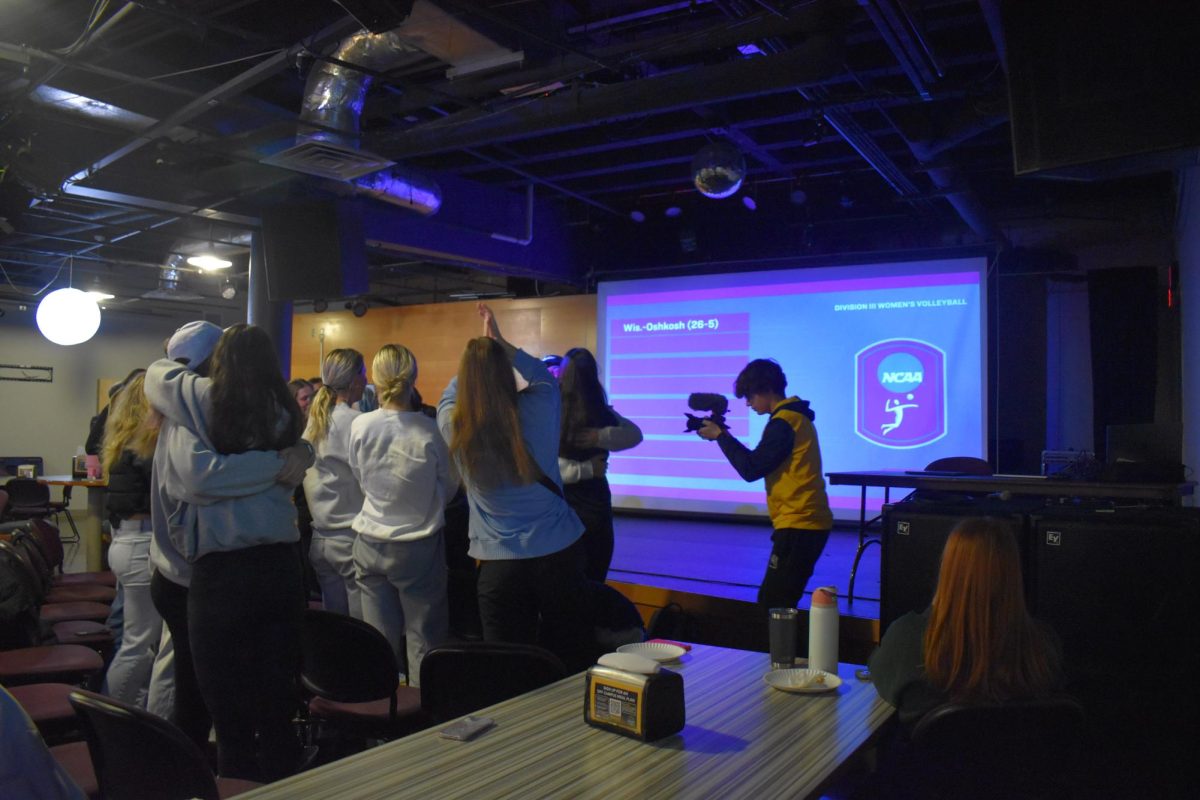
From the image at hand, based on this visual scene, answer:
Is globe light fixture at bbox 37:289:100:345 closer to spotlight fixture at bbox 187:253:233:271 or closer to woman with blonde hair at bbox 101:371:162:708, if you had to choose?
spotlight fixture at bbox 187:253:233:271

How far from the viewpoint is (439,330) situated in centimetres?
971

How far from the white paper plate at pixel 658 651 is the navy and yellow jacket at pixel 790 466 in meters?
1.26

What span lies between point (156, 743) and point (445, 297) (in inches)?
420

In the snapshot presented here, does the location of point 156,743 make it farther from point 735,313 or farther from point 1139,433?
point 735,313

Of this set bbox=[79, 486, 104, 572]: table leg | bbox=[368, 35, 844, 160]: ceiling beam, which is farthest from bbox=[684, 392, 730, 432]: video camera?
bbox=[79, 486, 104, 572]: table leg

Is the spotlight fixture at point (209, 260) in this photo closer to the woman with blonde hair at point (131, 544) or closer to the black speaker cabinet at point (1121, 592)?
the woman with blonde hair at point (131, 544)

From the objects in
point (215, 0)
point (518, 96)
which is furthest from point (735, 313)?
point (215, 0)

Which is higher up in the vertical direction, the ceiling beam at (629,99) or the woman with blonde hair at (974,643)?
the ceiling beam at (629,99)

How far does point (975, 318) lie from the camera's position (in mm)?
6566

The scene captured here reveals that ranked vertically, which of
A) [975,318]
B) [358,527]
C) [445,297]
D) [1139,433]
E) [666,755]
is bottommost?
[666,755]

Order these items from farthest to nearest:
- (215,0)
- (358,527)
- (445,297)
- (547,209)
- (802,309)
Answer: (445,297) → (547,209) → (802,309) → (215,0) → (358,527)

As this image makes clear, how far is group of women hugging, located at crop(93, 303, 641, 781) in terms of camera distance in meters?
2.12

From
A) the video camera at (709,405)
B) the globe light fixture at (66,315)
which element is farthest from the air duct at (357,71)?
the globe light fixture at (66,315)

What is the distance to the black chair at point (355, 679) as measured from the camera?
222 centimetres
